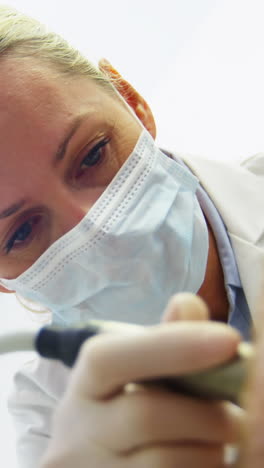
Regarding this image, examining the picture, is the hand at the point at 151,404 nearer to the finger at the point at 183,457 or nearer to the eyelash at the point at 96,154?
the finger at the point at 183,457

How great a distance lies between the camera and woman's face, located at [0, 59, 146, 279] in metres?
0.62

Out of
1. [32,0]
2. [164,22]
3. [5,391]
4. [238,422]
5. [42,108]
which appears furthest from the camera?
[164,22]

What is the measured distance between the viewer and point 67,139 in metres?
0.64

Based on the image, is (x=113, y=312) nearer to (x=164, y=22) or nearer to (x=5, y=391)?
(x=5, y=391)

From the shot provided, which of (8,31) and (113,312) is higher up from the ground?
(8,31)

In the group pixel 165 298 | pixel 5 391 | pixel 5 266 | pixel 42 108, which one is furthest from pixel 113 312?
pixel 5 391

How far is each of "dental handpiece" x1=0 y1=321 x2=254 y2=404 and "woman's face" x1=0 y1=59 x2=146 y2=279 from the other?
319 mm

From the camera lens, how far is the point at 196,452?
26cm

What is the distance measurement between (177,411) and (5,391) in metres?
1.03

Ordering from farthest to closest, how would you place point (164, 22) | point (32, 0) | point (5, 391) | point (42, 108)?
point (164, 22) < point (32, 0) < point (5, 391) < point (42, 108)

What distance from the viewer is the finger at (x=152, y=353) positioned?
0.25 metres

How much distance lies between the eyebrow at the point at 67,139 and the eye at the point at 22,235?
9 centimetres

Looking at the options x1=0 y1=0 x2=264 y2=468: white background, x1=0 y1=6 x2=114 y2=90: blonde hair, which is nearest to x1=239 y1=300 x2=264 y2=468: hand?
x1=0 y1=6 x2=114 y2=90: blonde hair

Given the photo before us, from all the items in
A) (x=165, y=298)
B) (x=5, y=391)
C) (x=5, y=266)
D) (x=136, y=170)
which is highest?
(x=136, y=170)
